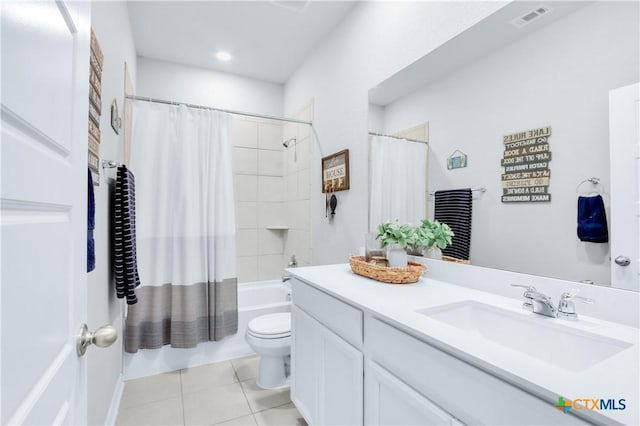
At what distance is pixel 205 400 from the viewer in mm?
1888

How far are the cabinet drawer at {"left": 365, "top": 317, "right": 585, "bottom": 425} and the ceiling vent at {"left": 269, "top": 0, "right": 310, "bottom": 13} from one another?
213 cm

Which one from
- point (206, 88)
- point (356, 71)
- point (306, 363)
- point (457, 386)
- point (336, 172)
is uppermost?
point (206, 88)

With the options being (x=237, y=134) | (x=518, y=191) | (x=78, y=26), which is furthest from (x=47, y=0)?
(x=237, y=134)

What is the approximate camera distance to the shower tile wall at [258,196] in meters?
3.19

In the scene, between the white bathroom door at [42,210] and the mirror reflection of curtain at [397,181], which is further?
the mirror reflection of curtain at [397,181]

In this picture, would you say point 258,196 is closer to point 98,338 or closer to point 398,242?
point 398,242

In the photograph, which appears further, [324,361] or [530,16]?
[324,361]

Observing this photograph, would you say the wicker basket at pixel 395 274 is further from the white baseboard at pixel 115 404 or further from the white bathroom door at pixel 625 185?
the white baseboard at pixel 115 404

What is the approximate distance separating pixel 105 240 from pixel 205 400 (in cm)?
115

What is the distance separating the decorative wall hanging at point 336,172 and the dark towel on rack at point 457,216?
80 cm

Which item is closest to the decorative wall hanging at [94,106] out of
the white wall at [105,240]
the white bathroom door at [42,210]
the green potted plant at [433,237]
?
the white wall at [105,240]

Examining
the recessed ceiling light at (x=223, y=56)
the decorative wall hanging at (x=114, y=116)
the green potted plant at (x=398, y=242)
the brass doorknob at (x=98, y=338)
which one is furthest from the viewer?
the recessed ceiling light at (x=223, y=56)

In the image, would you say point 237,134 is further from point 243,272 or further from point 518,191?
point 518,191

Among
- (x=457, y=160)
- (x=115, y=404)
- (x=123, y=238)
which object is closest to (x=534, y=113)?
(x=457, y=160)
